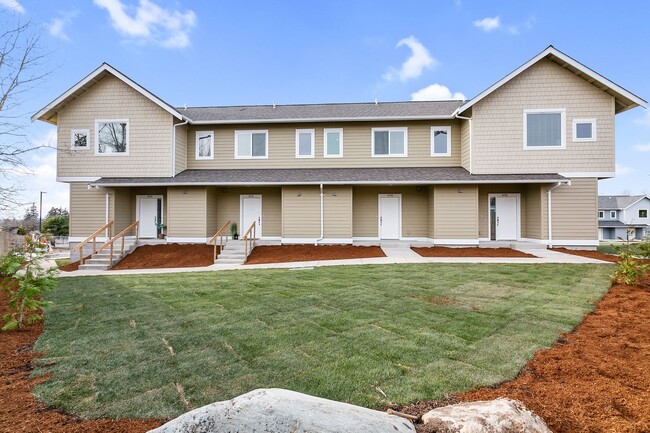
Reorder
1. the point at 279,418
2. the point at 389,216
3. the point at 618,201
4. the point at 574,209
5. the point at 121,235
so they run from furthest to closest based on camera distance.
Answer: the point at 618,201 < the point at 389,216 < the point at 121,235 < the point at 574,209 < the point at 279,418

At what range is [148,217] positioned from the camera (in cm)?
1703

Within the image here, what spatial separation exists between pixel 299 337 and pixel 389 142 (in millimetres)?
13609

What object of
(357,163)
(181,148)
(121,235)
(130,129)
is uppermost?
(130,129)

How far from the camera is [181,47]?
17.5 meters

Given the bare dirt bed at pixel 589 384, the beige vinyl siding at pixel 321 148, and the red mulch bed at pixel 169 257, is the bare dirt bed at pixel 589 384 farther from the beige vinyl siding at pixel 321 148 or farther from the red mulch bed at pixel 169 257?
the beige vinyl siding at pixel 321 148

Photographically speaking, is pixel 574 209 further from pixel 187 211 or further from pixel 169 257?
pixel 169 257

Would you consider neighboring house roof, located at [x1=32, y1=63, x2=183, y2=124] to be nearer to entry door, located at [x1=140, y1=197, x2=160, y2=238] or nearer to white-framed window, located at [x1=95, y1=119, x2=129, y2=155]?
white-framed window, located at [x1=95, y1=119, x2=129, y2=155]

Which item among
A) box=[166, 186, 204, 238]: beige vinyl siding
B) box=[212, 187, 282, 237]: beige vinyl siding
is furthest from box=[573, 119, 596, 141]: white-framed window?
box=[166, 186, 204, 238]: beige vinyl siding

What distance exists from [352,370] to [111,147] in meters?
17.0

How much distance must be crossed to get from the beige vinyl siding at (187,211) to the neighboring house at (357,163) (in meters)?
0.05

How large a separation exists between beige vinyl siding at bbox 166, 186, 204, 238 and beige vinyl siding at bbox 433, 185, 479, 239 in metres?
10.6

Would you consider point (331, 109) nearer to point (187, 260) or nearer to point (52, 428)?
point (187, 260)

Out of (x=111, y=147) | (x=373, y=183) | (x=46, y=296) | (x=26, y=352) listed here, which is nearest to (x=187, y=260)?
(x=46, y=296)

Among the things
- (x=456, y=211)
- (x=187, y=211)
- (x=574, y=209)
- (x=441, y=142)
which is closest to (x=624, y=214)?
(x=574, y=209)
